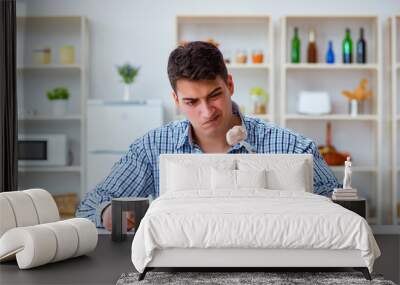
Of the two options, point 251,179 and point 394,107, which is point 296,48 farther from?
point 251,179

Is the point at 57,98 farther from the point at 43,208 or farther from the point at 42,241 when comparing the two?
the point at 42,241

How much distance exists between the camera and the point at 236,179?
467 centimetres

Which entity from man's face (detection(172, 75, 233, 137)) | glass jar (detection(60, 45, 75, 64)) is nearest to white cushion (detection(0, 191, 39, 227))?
man's face (detection(172, 75, 233, 137))

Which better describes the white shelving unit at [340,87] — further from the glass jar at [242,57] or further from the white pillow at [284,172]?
the white pillow at [284,172]

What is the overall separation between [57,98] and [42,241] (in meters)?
3.67

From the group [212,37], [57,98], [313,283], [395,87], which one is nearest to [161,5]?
[212,37]

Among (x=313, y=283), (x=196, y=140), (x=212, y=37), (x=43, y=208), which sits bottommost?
(x=313, y=283)

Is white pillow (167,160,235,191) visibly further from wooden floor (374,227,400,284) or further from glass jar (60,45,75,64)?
glass jar (60,45,75,64)

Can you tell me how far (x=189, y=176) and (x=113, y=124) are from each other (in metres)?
2.59

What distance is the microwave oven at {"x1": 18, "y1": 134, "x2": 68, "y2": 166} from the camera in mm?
7176

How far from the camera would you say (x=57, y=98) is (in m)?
7.34

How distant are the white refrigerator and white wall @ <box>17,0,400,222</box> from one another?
0.40 metres

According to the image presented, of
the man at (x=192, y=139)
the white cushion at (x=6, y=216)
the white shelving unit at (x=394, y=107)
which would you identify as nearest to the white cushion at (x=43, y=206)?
the white cushion at (x=6, y=216)

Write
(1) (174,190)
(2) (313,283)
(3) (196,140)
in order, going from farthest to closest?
(3) (196,140)
(1) (174,190)
(2) (313,283)
